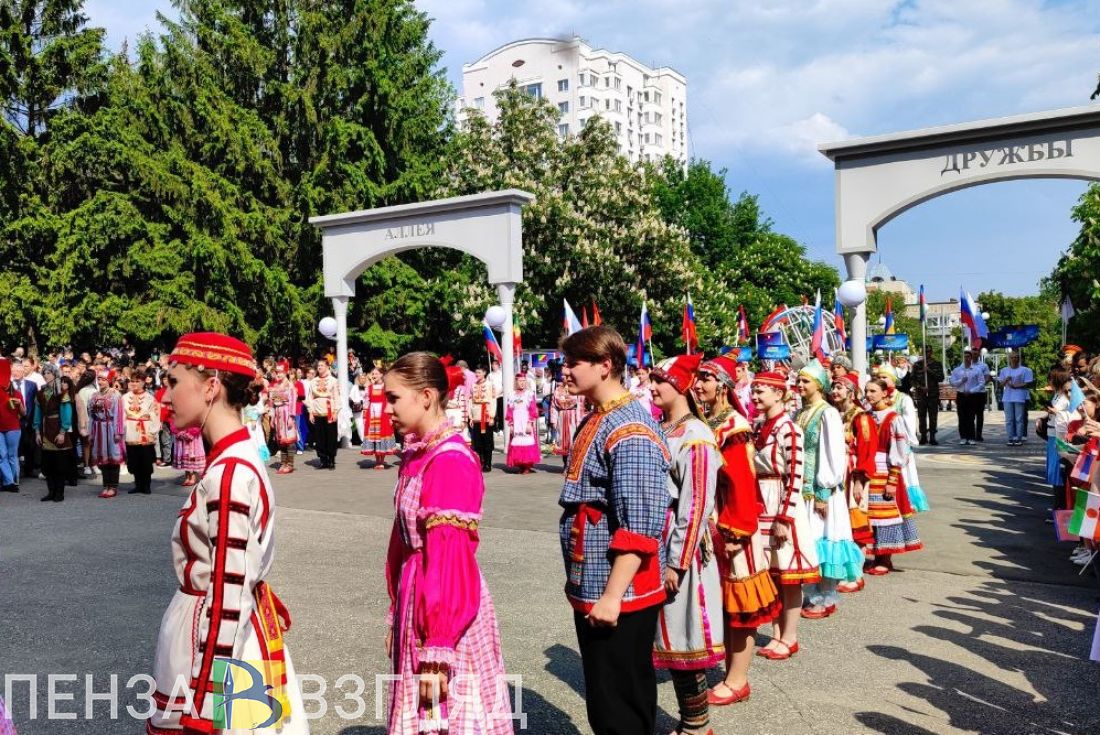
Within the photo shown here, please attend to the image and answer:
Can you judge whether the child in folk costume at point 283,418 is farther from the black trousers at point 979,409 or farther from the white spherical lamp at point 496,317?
the black trousers at point 979,409

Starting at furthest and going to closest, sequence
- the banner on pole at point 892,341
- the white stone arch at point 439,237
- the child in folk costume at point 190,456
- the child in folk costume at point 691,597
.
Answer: the banner on pole at point 892,341
the white stone arch at point 439,237
the child in folk costume at point 190,456
the child in folk costume at point 691,597

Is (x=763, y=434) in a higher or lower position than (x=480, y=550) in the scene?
higher

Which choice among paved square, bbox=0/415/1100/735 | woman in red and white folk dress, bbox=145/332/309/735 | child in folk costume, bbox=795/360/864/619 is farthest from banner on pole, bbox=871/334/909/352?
woman in red and white folk dress, bbox=145/332/309/735

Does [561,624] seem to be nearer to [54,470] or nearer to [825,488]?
[825,488]

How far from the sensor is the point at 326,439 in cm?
1598

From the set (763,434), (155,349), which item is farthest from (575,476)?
(155,349)

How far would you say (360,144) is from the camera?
98.7 feet

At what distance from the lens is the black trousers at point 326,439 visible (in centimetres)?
1596

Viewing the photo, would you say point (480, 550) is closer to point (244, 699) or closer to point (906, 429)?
point (906, 429)

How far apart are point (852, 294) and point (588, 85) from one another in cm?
9673

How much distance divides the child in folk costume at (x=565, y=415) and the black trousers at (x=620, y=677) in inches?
475

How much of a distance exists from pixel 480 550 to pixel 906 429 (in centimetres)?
414

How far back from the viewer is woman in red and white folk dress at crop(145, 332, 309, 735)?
2.63 m

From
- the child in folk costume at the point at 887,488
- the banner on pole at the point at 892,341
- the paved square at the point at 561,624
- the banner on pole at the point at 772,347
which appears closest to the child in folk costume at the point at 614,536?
the paved square at the point at 561,624
